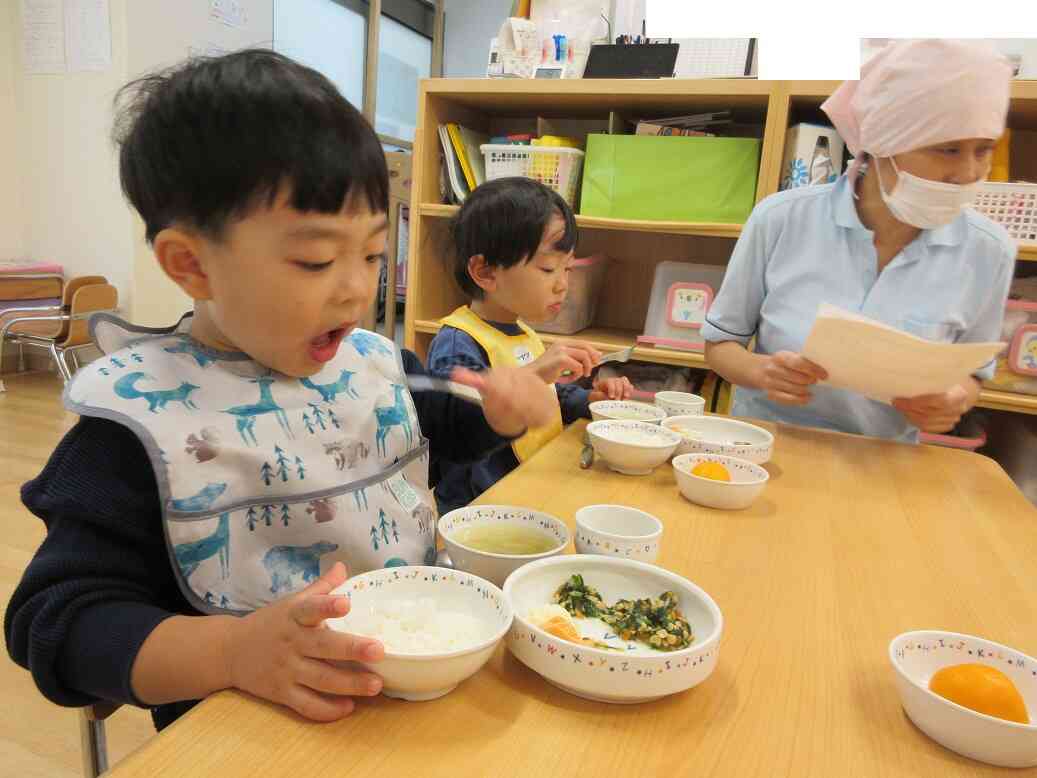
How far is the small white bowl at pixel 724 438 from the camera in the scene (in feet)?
3.85

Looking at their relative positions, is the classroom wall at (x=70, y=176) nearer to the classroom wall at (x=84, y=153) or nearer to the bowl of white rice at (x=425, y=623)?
the classroom wall at (x=84, y=153)

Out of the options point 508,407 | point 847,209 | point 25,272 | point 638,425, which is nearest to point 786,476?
point 638,425

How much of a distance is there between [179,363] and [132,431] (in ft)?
0.35

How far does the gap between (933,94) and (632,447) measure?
35.9 inches

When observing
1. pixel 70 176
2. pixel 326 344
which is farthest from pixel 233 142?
pixel 70 176

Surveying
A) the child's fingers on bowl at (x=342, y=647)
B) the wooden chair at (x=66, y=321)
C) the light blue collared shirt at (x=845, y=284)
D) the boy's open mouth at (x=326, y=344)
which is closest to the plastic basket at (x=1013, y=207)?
the light blue collared shirt at (x=845, y=284)

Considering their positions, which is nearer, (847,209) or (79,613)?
(79,613)

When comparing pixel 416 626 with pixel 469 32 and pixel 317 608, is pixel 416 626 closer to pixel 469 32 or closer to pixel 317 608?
pixel 317 608

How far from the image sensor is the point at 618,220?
7.63 ft

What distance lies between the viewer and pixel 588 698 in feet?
1.80

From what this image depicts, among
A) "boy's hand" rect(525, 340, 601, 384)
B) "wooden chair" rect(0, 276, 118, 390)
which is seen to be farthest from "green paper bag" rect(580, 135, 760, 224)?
"wooden chair" rect(0, 276, 118, 390)

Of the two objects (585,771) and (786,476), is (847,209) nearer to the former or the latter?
(786,476)

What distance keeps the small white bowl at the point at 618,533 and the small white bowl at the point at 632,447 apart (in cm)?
22

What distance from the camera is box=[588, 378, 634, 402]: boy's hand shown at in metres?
1.51
